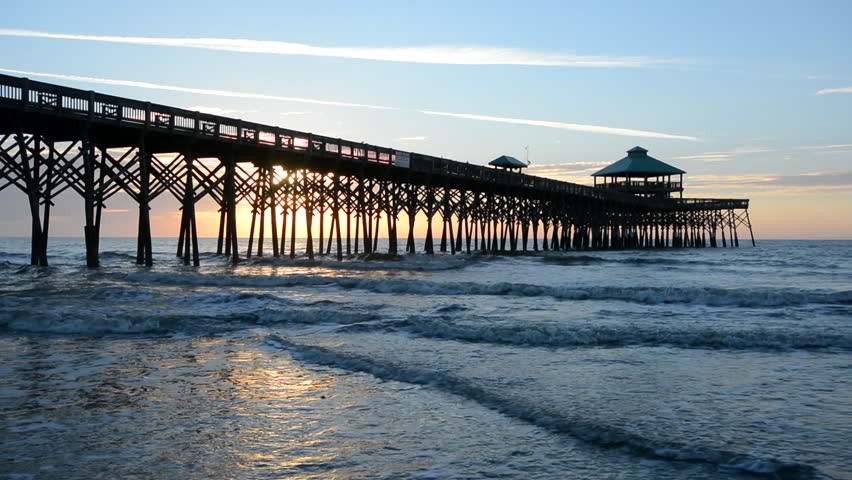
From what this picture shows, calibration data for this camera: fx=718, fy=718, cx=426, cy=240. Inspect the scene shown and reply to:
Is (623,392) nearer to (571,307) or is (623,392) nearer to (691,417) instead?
(691,417)

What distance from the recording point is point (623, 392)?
6645 millimetres

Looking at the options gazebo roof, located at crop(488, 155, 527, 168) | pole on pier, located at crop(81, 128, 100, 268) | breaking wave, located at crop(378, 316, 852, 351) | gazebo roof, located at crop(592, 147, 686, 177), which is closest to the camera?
breaking wave, located at crop(378, 316, 852, 351)

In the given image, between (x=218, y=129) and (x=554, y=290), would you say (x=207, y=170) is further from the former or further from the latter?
(x=554, y=290)

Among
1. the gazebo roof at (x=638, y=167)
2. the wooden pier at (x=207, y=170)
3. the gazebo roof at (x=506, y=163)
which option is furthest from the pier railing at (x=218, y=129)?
the gazebo roof at (x=638, y=167)

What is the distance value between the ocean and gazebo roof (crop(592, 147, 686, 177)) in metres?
54.7

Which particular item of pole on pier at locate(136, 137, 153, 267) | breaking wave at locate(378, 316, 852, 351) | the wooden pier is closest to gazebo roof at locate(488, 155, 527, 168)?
the wooden pier

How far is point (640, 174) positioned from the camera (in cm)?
6788

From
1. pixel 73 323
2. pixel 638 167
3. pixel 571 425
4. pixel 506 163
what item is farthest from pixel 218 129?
pixel 638 167

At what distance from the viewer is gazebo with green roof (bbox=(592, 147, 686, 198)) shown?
67.8 m

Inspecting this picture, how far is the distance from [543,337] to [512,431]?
196 inches

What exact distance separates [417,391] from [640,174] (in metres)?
64.8

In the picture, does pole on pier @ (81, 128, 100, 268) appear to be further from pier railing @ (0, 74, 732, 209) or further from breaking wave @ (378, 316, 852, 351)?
breaking wave @ (378, 316, 852, 351)

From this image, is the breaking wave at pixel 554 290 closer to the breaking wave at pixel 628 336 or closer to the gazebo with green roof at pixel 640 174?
the breaking wave at pixel 628 336

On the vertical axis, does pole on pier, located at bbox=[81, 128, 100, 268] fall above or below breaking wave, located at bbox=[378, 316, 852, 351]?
above
